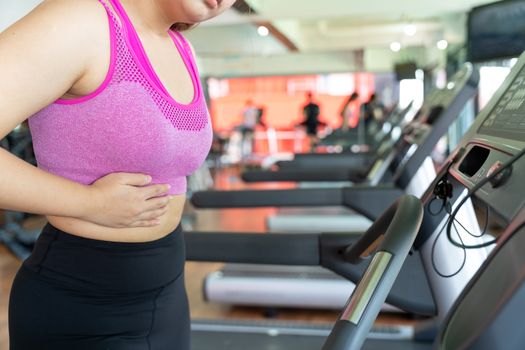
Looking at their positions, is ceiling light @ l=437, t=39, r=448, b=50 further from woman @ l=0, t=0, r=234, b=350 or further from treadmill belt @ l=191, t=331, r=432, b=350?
woman @ l=0, t=0, r=234, b=350

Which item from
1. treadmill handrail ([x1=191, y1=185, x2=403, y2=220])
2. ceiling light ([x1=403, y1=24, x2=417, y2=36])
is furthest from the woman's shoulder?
ceiling light ([x1=403, y1=24, x2=417, y2=36])

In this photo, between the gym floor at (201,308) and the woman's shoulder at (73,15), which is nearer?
the woman's shoulder at (73,15)

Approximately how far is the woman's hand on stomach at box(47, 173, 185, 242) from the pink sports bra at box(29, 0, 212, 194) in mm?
29

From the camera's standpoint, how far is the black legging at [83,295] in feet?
2.79

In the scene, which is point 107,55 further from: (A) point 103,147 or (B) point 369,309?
(B) point 369,309

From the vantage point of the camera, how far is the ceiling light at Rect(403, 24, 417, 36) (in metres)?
6.56

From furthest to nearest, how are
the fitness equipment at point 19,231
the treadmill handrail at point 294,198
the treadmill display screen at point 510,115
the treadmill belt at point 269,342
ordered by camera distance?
the fitness equipment at point 19,231 → the treadmill handrail at point 294,198 → the treadmill belt at point 269,342 → the treadmill display screen at point 510,115

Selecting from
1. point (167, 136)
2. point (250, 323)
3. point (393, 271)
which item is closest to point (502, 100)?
point (393, 271)

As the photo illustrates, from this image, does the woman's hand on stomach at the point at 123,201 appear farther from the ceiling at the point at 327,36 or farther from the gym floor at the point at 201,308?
the ceiling at the point at 327,36

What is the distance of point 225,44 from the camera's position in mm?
5070

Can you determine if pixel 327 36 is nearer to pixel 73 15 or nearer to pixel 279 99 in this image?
pixel 279 99

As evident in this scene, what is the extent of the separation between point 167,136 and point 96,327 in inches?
12.6

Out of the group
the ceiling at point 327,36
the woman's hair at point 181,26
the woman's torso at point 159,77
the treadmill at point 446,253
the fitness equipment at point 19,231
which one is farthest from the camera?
the ceiling at point 327,36

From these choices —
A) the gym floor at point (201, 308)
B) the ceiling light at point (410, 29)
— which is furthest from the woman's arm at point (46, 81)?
the ceiling light at point (410, 29)
